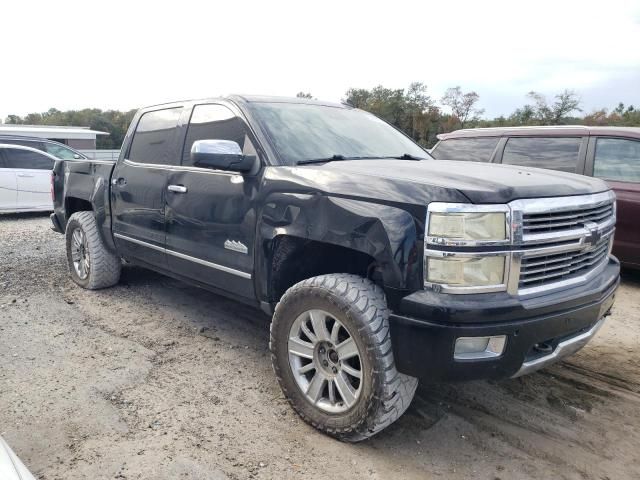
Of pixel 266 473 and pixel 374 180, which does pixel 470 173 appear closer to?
pixel 374 180

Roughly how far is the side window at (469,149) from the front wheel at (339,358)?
4330mm

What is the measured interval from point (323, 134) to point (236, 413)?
6.29 ft

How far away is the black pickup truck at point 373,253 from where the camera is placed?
237cm

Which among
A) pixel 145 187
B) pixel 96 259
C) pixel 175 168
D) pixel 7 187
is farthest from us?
pixel 7 187

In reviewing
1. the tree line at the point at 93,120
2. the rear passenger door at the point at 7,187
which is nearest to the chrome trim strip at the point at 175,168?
the rear passenger door at the point at 7,187

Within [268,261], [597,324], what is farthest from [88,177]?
[597,324]

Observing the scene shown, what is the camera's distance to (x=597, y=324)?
9.71ft

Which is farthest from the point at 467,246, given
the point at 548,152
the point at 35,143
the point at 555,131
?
the point at 35,143

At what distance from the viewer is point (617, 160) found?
584 cm

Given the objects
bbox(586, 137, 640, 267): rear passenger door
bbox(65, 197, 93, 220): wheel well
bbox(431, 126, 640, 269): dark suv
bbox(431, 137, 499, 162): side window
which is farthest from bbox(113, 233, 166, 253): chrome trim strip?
bbox(586, 137, 640, 267): rear passenger door

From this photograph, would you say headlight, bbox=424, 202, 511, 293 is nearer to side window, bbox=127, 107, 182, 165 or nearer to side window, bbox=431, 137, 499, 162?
side window, bbox=127, 107, 182, 165

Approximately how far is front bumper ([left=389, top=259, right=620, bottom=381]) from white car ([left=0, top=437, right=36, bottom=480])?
1.58 m

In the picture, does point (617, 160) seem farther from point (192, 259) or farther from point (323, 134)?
point (192, 259)

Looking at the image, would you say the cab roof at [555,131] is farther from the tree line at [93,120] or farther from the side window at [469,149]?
the tree line at [93,120]
